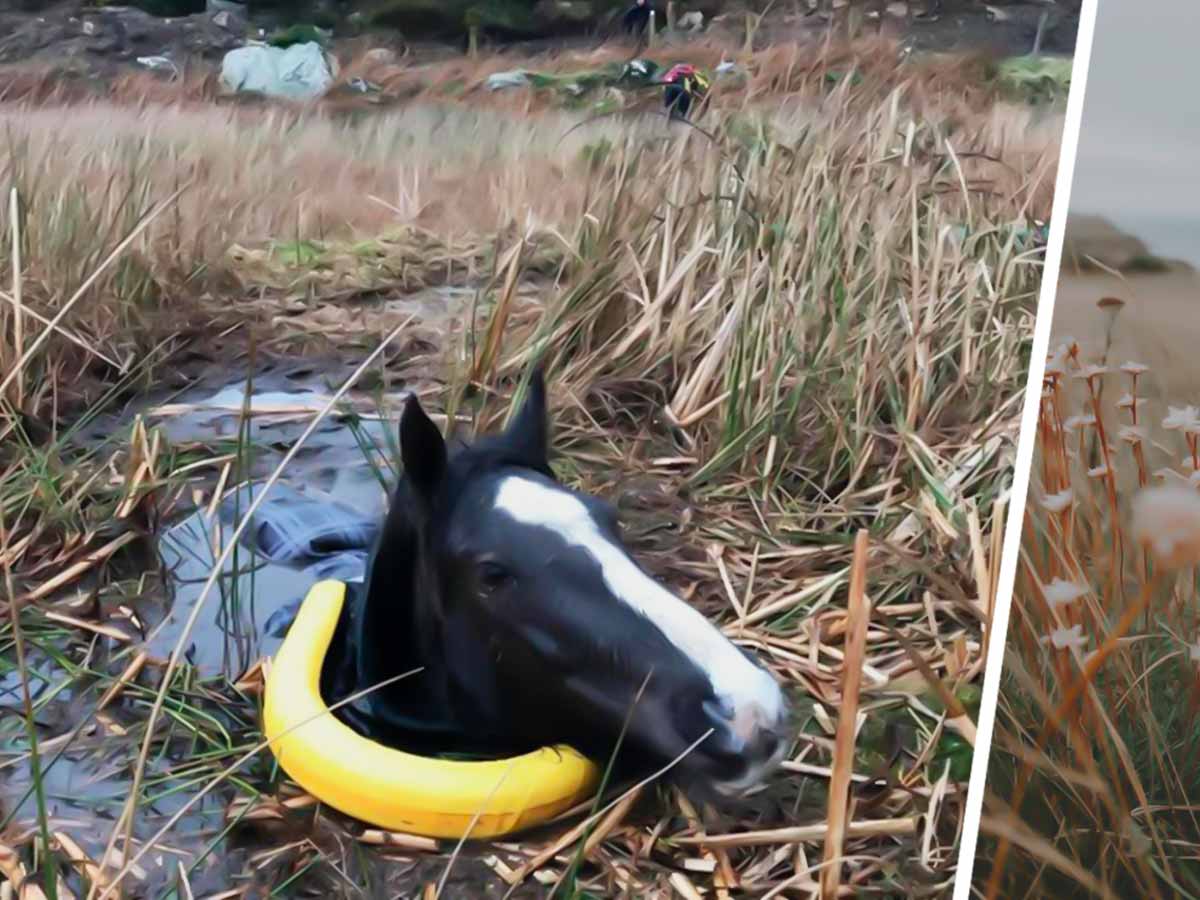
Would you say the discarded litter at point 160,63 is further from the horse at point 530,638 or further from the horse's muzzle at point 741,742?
the horse's muzzle at point 741,742

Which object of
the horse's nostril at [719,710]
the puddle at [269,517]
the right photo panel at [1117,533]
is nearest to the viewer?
the horse's nostril at [719,710]

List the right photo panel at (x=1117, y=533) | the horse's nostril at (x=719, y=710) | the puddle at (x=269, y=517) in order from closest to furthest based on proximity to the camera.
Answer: the horse's nostril at (x=719, y=710) → the puddle at (x=269, y=517) → the right photo panel at (x=1117, y=533)

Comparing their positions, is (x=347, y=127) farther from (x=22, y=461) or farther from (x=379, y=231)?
(x=22, y=461)

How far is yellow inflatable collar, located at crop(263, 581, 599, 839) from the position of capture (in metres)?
1.22

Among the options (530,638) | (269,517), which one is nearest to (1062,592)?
(530,638)

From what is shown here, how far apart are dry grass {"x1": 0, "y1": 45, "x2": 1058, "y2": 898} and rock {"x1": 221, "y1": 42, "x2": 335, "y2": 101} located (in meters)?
0.05

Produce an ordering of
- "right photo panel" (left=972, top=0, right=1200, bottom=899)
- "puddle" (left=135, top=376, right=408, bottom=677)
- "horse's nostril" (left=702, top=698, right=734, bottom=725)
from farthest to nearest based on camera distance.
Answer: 1. "right photo panel" (left=972, top=0, right=1200, bottom=899)
2. "puddle" (left=135, top=376, right=408, bottom=677)
3. "horse's nostril" (left=702, top=698, right=734, bottom=725)

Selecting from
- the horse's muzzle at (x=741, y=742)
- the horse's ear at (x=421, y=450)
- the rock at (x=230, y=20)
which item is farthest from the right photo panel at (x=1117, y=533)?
the rock at (x=230, y=20)

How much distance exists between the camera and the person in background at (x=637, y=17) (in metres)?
1.32

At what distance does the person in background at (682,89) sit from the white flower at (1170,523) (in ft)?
3.17

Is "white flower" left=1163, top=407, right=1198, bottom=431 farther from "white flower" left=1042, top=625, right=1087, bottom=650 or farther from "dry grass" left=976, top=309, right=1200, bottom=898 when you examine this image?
"white flower" left=1042, top=625, right=1087, bottom=650

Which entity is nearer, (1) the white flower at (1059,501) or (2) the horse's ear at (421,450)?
(2) the horse's ear at (421,450)

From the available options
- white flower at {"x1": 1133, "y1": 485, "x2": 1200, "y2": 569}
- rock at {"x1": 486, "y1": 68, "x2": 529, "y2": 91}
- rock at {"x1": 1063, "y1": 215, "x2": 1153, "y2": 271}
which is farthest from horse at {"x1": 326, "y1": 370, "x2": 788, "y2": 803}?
rock at {"x1": 1063, "y1": 215, "x2": 1153, "y2": 271}

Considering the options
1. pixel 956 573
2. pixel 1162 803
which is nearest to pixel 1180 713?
pixel 1162 803
